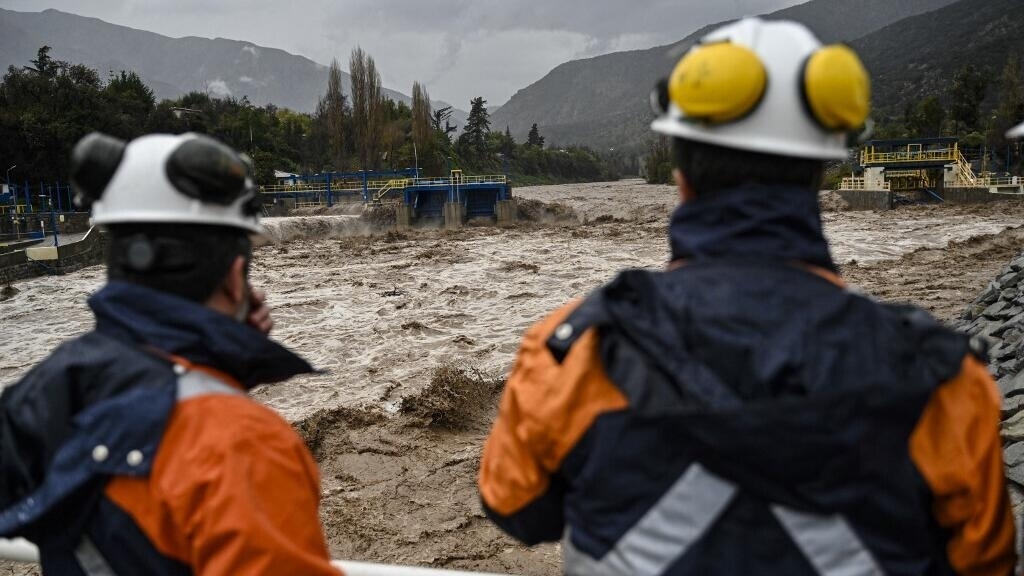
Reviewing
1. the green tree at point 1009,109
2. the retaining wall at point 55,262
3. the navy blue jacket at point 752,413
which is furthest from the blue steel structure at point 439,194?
the navy blue jacket at point 752,413

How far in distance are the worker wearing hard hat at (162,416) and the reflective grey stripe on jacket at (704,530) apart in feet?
1.82

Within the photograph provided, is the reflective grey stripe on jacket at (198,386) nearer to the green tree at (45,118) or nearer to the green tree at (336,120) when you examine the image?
the green tree at (45,118)

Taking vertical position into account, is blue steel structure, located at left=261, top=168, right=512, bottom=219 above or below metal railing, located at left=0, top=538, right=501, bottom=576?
above

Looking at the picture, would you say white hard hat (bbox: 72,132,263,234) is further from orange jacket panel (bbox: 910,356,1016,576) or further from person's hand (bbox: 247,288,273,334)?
orange jacket panel (bbox: 910,356,1016,576)

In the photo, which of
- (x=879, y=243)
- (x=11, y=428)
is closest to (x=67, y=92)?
(x=879, y=243)

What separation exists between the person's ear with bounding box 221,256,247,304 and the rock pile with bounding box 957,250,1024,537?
6.99 ft

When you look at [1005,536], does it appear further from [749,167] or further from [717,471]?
[749,167]

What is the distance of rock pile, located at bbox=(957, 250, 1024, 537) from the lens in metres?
3.69

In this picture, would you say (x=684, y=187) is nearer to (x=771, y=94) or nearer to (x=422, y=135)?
(x=771, y=94)

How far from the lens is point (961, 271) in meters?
14.2

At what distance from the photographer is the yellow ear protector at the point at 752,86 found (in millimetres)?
1172

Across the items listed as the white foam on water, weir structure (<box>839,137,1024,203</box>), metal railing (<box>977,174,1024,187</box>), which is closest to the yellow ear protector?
the white foam on water

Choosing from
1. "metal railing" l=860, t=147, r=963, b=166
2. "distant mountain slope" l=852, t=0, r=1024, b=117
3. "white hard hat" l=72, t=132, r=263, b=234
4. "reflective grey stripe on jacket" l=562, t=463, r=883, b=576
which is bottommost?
"reflective grey stripe on jacket" l=562, t=463, r=883, b=576

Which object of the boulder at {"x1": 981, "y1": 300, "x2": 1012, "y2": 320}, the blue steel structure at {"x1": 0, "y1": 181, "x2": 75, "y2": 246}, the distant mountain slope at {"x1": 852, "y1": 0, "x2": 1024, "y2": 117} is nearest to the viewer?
the boulder at {"x1": 981, "y1": 300, "x2": 1012, "y2": 320}
